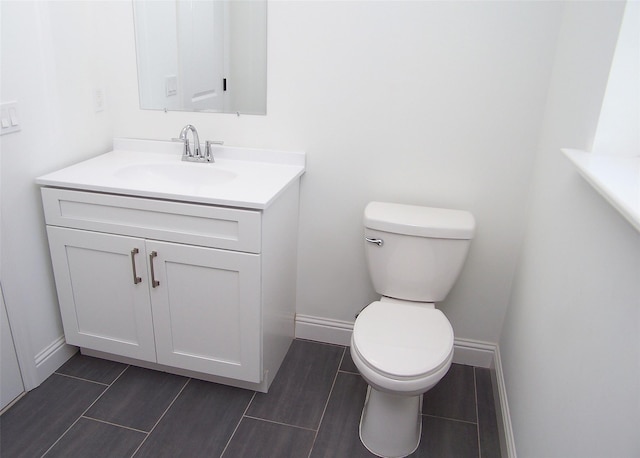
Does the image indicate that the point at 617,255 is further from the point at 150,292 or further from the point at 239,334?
the point at 150,292

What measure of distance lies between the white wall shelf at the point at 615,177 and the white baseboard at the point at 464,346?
3.29 feet

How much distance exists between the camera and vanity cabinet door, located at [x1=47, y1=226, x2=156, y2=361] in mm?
1796

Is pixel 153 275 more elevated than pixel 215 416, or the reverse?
pixel 153 275

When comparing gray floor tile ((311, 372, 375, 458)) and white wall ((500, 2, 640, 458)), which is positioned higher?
white wall ((500, 2, 640, 458))

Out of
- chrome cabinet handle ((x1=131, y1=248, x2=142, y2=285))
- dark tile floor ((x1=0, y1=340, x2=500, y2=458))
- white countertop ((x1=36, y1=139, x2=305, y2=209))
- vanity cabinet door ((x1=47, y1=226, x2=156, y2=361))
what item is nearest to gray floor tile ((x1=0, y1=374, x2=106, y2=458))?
dark tile floor ((x1=0, y1=340, x2=500, y2=458))

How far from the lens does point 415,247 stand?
1.81m

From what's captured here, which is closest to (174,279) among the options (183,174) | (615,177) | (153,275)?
(153,275)

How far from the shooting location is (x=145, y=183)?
178cm

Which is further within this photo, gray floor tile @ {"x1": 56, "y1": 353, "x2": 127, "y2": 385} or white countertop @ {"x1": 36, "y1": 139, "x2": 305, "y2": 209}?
gray floor tile @ {"x1": 56, "y1": 353, "x2": 127, "y2": 385}

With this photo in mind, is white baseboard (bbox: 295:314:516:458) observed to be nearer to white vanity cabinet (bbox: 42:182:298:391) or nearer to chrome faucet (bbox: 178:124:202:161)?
white vanity cabinet (bbox: 42:182:298:391)

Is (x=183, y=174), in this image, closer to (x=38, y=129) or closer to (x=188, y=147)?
(x=188, y=147)

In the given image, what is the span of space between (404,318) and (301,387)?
58 cm

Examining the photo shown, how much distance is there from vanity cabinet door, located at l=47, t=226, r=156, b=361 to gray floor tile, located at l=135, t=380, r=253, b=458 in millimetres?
253

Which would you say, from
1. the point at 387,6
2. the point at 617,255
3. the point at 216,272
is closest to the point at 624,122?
the point at 617,255
